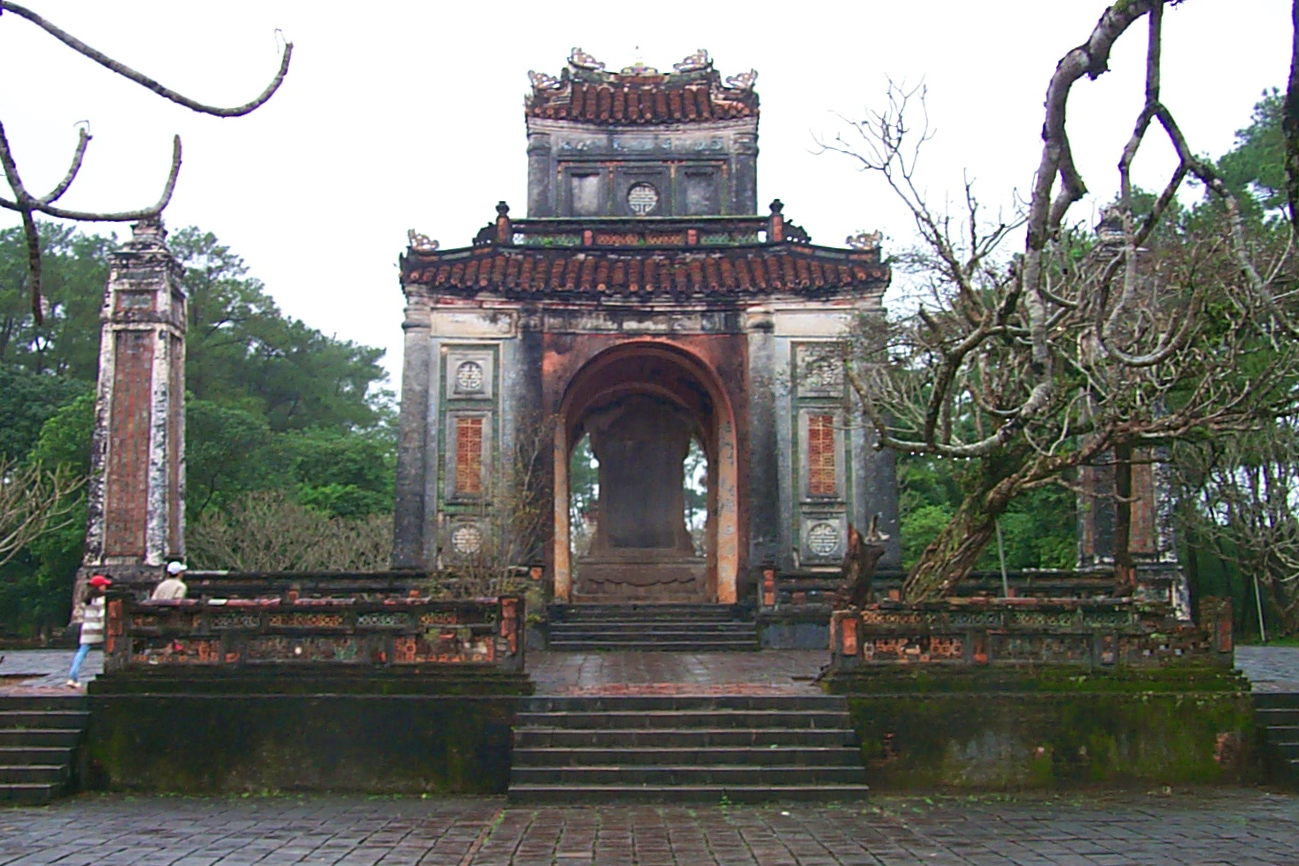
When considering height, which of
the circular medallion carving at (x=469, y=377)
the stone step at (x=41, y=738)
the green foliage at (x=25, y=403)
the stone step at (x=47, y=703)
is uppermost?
the green foliage at (x=25, y=403)

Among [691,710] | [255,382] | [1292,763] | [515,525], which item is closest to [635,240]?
[515,525]

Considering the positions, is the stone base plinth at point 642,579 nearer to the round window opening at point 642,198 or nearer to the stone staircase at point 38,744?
the round window opening at point 642,198

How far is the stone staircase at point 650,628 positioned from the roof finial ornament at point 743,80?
1072 centimetres

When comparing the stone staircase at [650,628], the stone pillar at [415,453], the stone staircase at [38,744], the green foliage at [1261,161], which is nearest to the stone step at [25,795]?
the stone staircase at [38,744]

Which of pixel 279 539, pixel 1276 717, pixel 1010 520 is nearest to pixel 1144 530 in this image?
pixel 1276 717

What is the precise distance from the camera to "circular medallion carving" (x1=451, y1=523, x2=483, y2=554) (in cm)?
1947

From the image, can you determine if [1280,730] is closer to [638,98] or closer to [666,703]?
[666,703]

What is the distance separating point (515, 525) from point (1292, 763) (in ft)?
36.3

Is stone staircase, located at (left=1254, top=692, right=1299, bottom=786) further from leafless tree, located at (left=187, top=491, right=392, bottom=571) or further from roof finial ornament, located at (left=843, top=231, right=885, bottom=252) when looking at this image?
leafless tree, located at (left=187, top=491, right=392, bottom=571)

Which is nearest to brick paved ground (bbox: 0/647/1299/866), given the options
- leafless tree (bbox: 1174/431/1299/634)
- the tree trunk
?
the tree trunk

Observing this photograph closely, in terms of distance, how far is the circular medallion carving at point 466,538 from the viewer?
19.5 metres

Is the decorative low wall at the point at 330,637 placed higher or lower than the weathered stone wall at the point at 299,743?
higher

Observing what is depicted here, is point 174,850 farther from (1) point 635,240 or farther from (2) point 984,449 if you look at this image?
(1) point 635,240

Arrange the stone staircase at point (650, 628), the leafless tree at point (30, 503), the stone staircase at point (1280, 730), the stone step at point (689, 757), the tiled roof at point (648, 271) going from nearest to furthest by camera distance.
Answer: the stone step at point (689, 757)
the stone staircase at point (1280, 730)
the stone staircase at point (650, 628)
the tiled roof at point (648, 271)
the leafless tree at point (30, 503)
